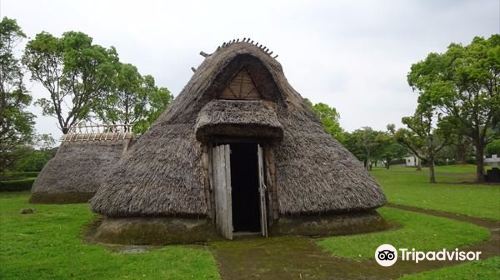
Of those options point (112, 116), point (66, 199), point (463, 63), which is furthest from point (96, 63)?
point (463, 63)

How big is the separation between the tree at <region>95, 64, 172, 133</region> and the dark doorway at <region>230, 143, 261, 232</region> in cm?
2548

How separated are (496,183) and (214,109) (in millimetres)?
29558

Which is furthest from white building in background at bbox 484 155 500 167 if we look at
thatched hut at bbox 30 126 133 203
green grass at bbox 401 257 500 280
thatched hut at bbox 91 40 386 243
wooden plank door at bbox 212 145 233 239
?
wooden plank door at bbox 212 145 233 239

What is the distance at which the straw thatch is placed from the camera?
23594 mm

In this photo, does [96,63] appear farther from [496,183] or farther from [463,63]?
[496,183]

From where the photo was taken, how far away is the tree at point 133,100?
3832 cm

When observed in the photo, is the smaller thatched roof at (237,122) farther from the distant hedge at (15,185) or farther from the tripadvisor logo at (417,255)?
the distant hedge at (15,185)

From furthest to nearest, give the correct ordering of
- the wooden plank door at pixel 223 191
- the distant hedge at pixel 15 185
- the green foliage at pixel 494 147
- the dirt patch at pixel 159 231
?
1. the green foliage at pixel 494 147
2. the distant hedge at pixel 15 185
3. the wooden plank door at pixel 223 191
4. the dirt patch at pixel 159 231

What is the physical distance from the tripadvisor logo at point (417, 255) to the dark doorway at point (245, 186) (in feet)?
20.3

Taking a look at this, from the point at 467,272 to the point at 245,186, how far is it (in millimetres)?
9332

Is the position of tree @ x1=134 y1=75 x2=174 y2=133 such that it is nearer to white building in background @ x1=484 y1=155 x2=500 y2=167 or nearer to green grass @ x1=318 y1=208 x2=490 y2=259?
green grass @ x1=318 y1=208 x2=490 y2=259

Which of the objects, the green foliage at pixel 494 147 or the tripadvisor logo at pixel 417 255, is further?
the green foliage at pixel 494 147

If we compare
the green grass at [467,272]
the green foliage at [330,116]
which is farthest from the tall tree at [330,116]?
the green grass at [467,272]

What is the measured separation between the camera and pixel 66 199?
23.4m
